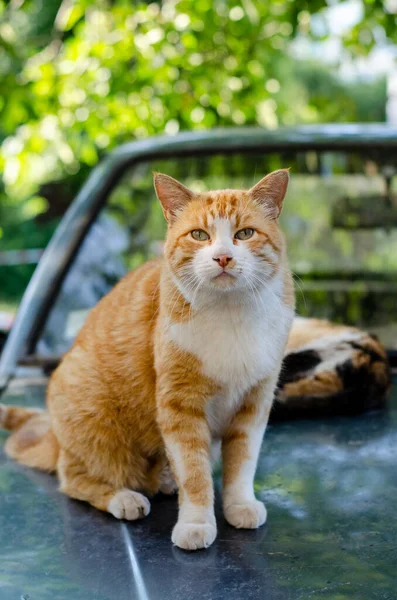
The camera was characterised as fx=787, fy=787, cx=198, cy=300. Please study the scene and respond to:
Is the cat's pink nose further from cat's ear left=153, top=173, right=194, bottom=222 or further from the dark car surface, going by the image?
the dark car surface

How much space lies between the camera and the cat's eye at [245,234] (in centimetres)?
186

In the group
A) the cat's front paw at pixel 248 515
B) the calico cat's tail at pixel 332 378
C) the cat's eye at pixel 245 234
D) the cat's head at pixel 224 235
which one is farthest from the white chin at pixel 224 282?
the calico cat's tail at pixel 332 378

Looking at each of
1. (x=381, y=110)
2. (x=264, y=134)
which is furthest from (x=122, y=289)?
(x=381, y=110)

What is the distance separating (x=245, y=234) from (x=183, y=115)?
4.80m

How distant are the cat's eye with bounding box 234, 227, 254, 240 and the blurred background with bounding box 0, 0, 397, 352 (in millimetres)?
1409

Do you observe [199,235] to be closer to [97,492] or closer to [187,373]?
[187,373]

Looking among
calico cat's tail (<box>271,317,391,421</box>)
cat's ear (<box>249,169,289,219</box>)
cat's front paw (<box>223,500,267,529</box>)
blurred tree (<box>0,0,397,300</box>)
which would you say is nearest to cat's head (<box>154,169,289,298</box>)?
cat's ear (<box>249,169,289,219</box>)

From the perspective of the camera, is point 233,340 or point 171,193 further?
point 171,193

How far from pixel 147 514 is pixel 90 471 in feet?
0.79

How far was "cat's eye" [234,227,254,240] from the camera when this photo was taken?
186 centimetres

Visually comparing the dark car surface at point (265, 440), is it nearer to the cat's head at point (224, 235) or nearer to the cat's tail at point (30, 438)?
the cat's tail at point (30, 438)

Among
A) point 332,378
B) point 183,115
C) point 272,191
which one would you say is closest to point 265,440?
point 332,378

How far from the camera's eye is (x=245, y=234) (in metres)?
1.87

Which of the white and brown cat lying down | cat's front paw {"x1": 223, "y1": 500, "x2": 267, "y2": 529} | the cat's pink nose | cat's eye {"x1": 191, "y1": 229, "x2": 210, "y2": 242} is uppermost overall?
cat's eye {"x1": 191, "y1": 229, "x2": 210, "y2": 242}
